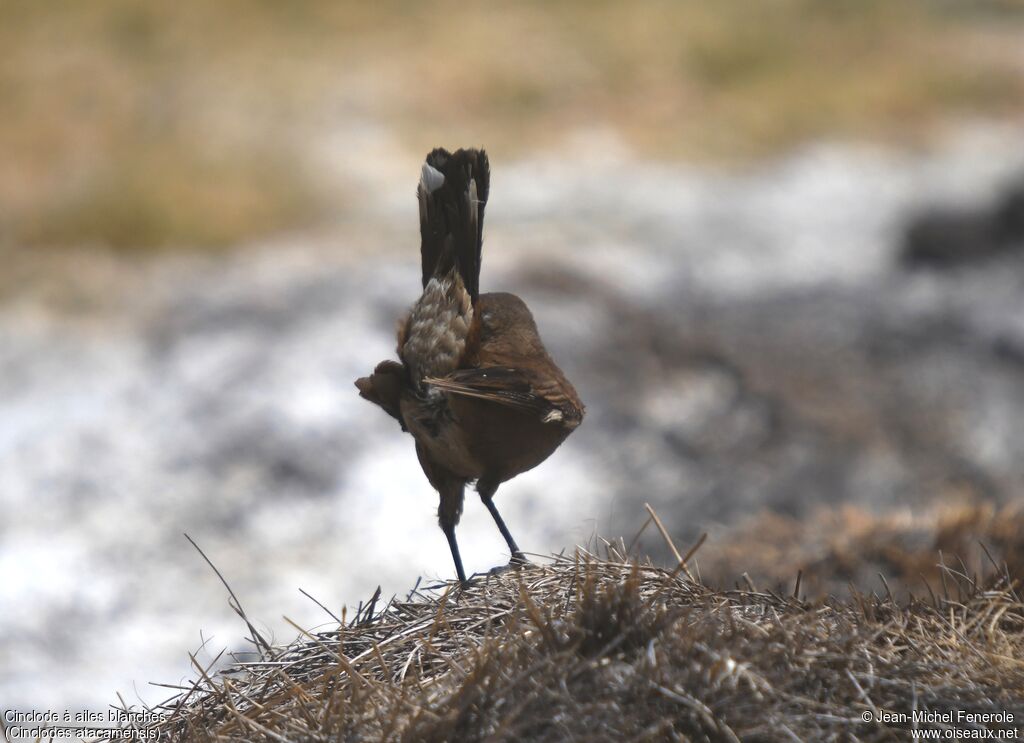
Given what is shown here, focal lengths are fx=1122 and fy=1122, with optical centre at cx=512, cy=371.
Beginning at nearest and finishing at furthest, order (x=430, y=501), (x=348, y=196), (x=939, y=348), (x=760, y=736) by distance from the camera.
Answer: (x=760, y=736) → (x=430, y=501) → (x=939, y=348) → (x=348, y=196)

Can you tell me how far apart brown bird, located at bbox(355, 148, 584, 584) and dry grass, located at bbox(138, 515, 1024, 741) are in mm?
715

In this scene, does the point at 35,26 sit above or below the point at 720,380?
above

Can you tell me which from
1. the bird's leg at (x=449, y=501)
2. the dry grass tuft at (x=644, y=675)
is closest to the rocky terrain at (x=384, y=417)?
the bird's leg at (x=449, y=501)

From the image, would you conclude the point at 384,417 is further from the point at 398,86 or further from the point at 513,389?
the point at 398,86

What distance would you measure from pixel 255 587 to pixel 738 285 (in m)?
6.16

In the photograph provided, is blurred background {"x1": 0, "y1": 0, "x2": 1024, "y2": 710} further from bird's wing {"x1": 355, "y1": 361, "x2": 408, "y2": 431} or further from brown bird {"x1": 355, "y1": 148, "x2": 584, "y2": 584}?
bird's wing {"x1": 355, "y1": 361, "x2": 408, "y2": 431}

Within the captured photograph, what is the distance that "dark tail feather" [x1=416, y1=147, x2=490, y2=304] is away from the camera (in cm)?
346

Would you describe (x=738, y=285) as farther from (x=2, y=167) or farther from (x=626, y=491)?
(x=2, y=167)

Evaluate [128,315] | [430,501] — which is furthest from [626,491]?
[128,315]

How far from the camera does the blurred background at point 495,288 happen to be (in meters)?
6.82

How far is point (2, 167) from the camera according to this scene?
11.2 meters

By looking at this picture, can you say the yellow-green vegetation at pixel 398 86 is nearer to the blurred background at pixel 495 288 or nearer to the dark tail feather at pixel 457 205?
the blurred background at pixel 495 288

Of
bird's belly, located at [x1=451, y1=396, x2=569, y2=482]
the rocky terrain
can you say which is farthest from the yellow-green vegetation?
bird's belly, located at [x1=451, y1=396, x2=569, y2=482]

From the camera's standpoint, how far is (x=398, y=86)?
1332 cm
